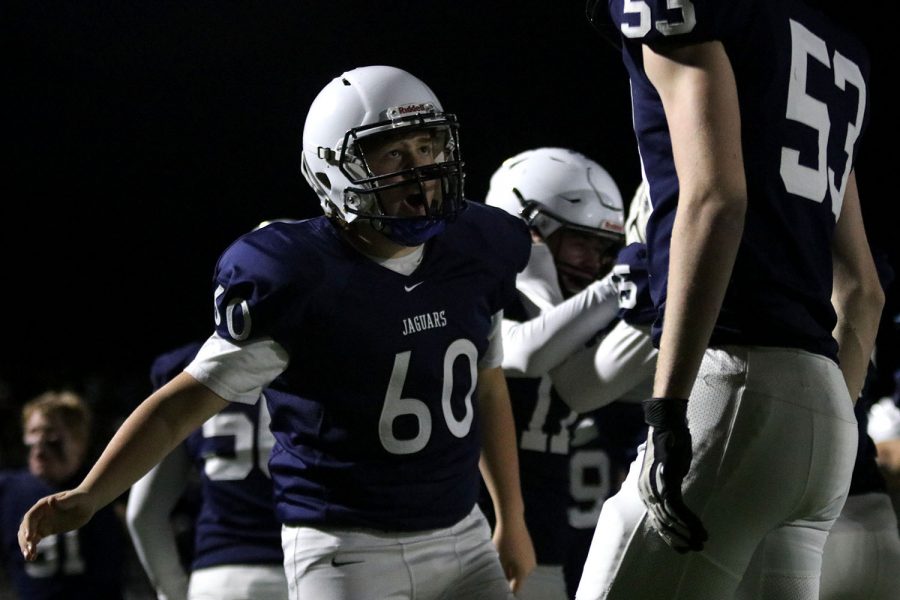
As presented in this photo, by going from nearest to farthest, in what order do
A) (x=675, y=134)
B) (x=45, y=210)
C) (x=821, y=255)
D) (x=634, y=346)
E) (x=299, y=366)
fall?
(x=675, y=134) → (x=821, y=255) → (x=299, y=366) → (x=634, y=346) → (x=45, y=210)

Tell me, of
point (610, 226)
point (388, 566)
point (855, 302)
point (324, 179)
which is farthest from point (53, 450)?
point (855, 302)

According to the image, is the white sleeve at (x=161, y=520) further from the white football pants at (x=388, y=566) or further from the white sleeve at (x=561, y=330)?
the white football pants at (x=388, y=566)

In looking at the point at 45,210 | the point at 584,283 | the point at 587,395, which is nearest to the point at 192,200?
the point at 45,210

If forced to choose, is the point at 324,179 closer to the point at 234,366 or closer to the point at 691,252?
the point at 234,366

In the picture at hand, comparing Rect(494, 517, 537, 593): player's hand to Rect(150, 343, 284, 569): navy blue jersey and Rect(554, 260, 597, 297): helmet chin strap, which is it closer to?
Rect(150, 343, 284, 569): navy blue jersey

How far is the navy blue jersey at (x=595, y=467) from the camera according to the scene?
133 inches

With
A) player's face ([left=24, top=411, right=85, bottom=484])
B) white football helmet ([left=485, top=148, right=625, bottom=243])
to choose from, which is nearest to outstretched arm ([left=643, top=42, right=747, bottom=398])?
white football helmet ([left=485, top=148, right=625, bottom=243])

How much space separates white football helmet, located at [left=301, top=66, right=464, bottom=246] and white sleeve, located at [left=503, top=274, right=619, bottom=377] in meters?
0.62

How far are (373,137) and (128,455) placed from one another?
2.41 feet

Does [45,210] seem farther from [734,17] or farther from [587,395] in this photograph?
[734,17]

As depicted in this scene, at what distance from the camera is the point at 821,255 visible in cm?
172

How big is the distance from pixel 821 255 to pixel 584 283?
6.28 ft

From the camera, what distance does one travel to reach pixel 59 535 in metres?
4.37

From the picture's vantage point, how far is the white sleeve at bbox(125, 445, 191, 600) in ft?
11.0
